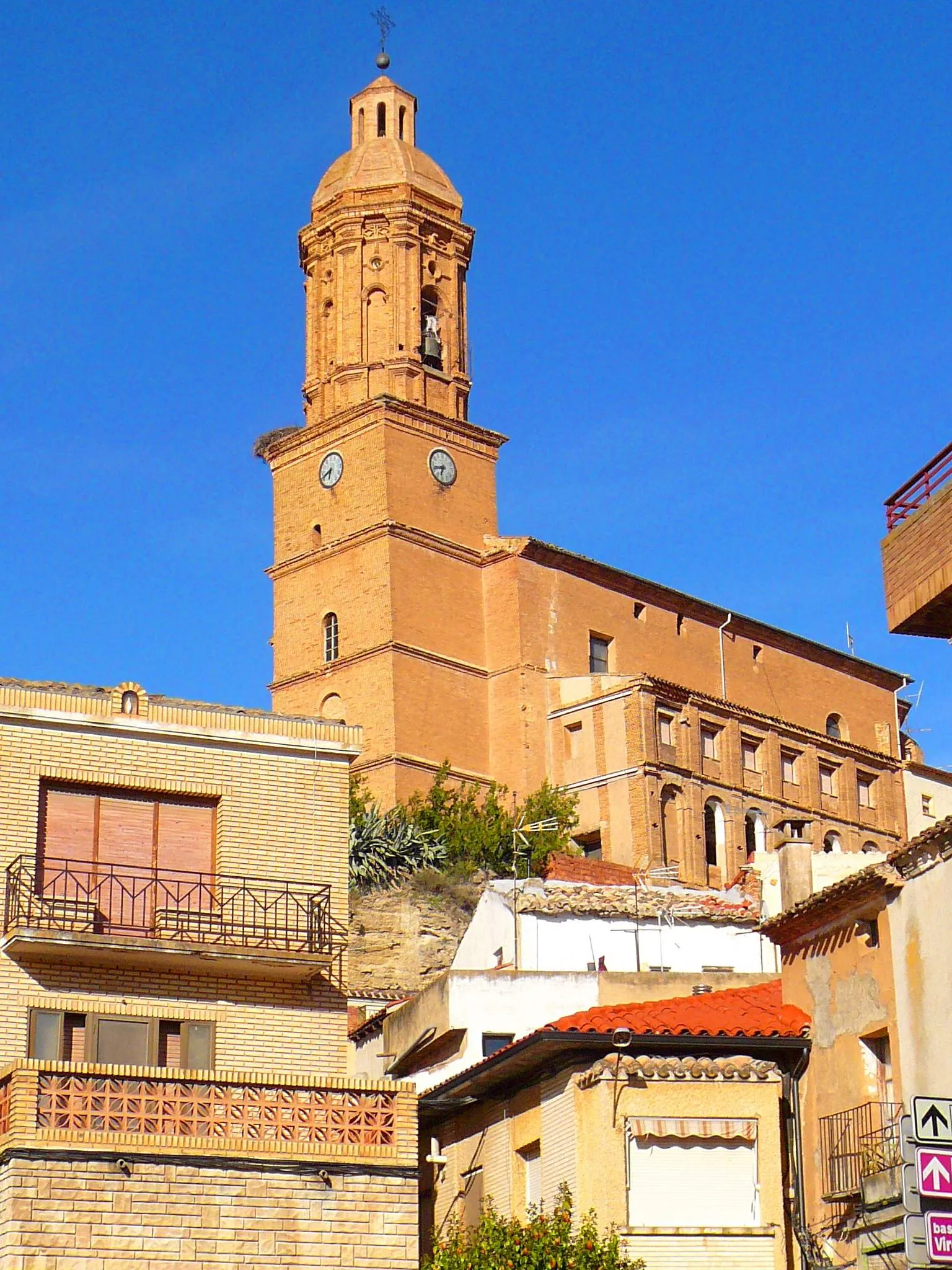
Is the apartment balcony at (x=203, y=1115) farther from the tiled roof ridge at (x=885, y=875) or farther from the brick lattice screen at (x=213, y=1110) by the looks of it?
the tiled roof ridge at (x=885, y=875)

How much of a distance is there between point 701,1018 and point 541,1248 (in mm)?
3796

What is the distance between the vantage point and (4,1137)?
22.7 metres

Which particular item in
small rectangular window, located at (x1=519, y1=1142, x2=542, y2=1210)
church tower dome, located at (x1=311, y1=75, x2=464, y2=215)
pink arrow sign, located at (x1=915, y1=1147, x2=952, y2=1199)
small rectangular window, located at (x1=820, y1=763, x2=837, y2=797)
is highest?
church tower dome, located at (x1=311, y1=75, x2=464, y2=215)

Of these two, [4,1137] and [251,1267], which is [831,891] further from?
[4,1137]

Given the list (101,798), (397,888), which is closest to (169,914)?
(101,798)

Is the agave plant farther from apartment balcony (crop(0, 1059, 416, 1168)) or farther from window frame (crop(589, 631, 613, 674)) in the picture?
apartment balcony (crop(0, 1059, 416, 1168))

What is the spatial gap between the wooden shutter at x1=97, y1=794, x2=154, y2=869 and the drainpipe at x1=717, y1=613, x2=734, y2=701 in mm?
47801

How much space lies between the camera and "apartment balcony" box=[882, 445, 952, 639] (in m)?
20.2

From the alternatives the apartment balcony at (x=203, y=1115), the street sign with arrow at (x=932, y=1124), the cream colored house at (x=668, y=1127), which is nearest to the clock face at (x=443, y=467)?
the cream colored house at (x=668, y=1127)

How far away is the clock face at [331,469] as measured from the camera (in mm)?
72438

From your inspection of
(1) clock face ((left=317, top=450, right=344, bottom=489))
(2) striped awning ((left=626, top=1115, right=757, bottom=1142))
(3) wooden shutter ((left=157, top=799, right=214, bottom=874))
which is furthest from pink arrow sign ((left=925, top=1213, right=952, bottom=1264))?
(1) clock face ((left=317, top=450, right=344, bottom=489))

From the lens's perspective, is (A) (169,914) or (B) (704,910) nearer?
(A) (169,914)

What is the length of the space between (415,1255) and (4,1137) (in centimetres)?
432

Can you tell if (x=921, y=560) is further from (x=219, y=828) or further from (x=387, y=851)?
(x=387, y=851)
